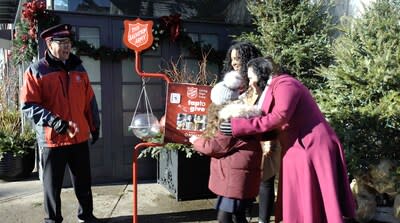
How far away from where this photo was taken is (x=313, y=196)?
2811mm

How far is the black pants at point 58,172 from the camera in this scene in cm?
394

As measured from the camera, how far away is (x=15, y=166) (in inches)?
240

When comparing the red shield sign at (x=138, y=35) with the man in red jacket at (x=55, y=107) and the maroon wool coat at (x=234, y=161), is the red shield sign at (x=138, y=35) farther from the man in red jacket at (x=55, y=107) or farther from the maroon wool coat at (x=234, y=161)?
the maroon wool coat at (x=234, y=161)

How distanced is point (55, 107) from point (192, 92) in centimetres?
125

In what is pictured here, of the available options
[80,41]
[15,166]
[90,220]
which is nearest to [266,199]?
[90,220]

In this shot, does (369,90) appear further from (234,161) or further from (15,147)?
(15,147)

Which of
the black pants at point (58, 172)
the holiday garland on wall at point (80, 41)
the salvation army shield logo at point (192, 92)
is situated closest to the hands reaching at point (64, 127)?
the black pants at point (58, 172)

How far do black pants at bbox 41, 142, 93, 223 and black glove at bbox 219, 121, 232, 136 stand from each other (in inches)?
68.4

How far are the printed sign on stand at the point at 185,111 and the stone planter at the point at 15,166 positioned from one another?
3.28 metres

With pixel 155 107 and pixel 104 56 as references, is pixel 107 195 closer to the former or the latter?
pixel 155 107

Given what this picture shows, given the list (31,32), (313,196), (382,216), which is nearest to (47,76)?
(31,32)

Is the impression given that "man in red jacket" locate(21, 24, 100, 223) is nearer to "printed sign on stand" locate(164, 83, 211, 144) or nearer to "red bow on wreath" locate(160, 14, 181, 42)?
"printed sign on stand" locate(164, 83, 211, 144)

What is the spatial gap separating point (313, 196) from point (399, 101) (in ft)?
4.39

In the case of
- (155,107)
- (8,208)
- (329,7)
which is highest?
(329,7)
